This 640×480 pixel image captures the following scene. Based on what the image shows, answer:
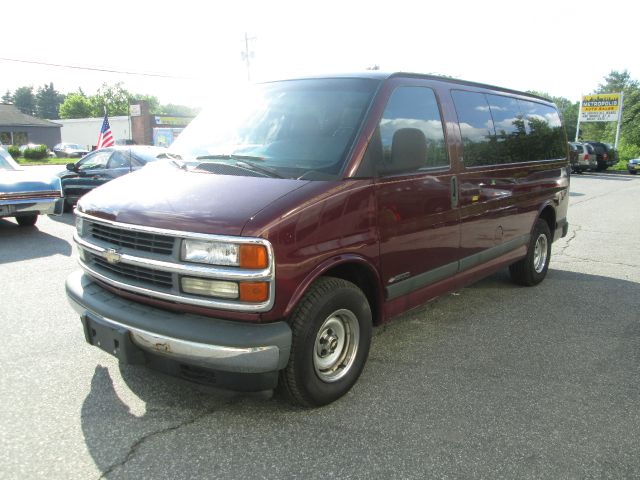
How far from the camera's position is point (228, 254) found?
264 cm

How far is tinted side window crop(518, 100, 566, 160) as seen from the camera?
18.0ft

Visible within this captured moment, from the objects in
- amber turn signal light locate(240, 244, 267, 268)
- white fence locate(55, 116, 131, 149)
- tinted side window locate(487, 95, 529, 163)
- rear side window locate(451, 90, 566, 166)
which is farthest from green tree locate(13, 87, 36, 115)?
amber turn signal light locate(240, 244, 267, 268)

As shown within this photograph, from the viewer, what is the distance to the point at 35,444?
2.78 meters

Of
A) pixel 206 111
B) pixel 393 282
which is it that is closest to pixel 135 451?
pixel 393 282

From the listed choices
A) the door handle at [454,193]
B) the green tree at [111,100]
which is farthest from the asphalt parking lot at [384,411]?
the green tree at [111,100]

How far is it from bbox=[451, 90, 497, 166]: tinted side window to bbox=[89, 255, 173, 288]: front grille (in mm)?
2632

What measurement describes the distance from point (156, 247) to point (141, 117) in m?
53.7

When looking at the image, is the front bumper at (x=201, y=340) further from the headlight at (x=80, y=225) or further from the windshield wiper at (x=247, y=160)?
the windshield wiper at (x=247, y=160)

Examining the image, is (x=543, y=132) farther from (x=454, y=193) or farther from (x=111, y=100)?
(x=111, y=100)

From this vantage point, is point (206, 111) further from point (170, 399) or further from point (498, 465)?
point (498, 465)

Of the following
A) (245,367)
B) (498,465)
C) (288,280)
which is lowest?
(498,465)

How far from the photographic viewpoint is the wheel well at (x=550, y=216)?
5.99m

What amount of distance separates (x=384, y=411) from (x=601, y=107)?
4391cm

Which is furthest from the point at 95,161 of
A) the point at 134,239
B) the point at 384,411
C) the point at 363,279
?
the point at 384,411
